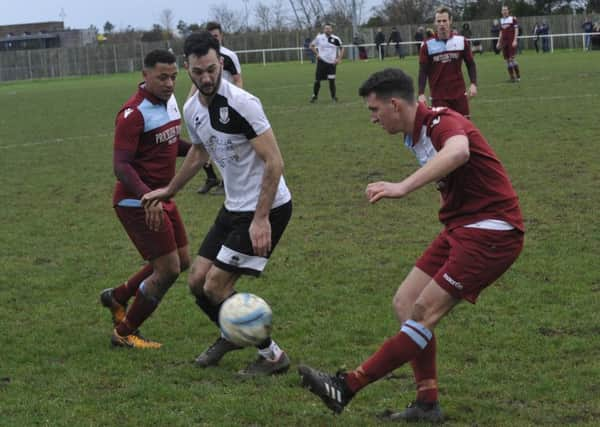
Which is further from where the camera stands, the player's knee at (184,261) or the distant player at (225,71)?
the distant player at (225,71)

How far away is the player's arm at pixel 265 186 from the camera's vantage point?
527 centimetres

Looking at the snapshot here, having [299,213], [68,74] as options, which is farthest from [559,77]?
[68,74]

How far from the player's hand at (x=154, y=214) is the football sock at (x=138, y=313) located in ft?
2.09

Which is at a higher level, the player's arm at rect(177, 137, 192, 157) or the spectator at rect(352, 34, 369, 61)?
the spectator at rect(352, 34, 369, 61)

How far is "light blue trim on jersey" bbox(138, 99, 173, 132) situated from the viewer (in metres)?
6.07

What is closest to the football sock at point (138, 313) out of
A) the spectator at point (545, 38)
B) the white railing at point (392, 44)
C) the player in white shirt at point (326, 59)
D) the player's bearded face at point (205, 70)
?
the player's bearded face at point (205, 70)

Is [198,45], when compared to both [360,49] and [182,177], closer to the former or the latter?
[182,177]

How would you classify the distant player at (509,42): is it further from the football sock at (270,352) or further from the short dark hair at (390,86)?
the short dark hair at (390,86)

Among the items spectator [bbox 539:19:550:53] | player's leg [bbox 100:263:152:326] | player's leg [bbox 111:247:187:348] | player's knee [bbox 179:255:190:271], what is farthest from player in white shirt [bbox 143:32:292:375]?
spectator [bbox 539:19:550:53]

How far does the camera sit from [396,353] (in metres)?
4.55

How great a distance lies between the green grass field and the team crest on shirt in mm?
1635

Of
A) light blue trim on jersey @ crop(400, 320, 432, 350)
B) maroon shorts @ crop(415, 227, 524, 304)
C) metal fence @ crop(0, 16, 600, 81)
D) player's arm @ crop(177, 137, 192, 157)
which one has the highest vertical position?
metal fence @ crop(0, 16, 600, 81)

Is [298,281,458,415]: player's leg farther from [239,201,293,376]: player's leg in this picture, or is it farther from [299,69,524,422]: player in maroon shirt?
[239,201,293,376]: player's leg

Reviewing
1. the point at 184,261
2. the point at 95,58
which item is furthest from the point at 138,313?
the point at 95,58
